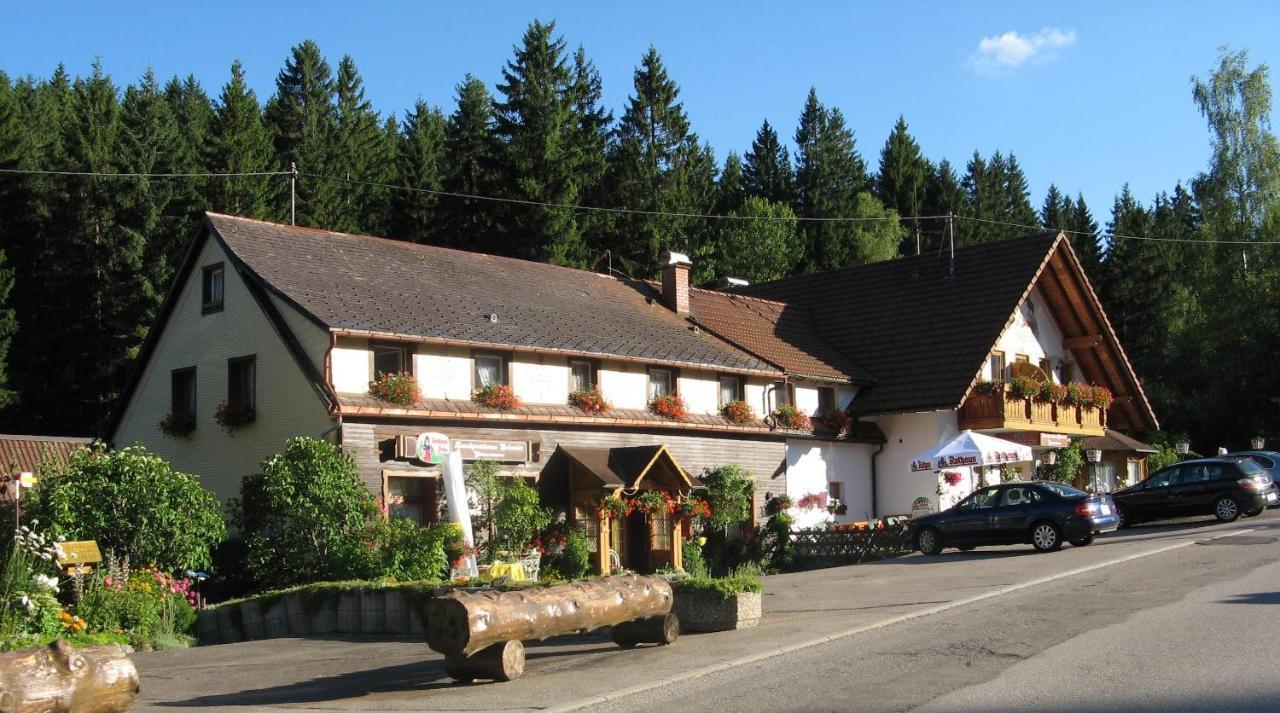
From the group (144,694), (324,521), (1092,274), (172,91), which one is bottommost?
(144,694)

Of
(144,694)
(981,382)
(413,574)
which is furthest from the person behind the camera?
(981,382)

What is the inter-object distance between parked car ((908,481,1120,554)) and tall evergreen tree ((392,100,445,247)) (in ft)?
110

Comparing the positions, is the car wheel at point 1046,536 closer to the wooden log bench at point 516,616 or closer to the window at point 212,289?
the wooden log bench at point 516,616

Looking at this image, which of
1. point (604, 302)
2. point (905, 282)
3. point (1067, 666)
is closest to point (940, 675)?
point (1067, 666)

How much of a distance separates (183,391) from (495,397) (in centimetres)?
740

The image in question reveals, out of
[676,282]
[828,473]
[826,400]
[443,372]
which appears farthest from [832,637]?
[826,400]

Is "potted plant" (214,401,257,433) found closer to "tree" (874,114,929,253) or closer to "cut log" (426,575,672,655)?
"cut log" (426,575,672,655)

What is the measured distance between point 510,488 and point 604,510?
7.46 ft

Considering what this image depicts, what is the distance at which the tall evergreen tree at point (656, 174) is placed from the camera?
61625 millimetres

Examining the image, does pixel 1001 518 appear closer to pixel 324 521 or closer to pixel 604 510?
pixel 604 510

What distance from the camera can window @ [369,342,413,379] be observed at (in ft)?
83.8

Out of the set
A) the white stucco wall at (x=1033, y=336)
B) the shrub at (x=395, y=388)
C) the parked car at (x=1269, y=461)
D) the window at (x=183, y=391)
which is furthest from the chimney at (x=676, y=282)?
the parked car at (x=1269, y=461)

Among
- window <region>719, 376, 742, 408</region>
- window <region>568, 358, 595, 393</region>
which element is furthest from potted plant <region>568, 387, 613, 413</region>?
window <region>719, 376, 742, 408</region>

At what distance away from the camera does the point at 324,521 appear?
74.8 feet
